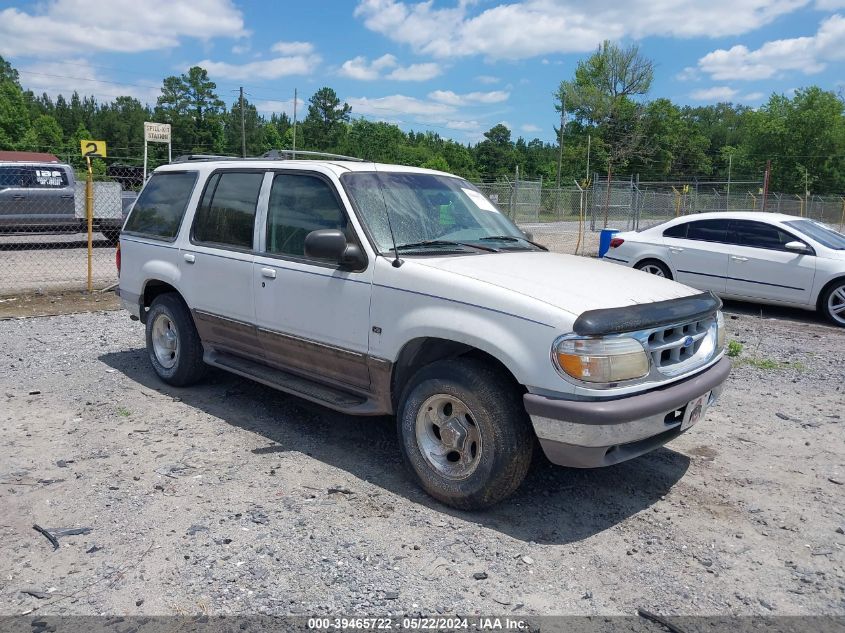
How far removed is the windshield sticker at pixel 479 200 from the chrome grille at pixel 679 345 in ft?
5.97

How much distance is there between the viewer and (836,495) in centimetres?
420

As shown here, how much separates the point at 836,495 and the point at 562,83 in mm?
72603

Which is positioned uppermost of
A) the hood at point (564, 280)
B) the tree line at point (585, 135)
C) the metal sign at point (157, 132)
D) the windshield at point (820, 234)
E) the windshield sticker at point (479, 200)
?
the tree line at point (585, 135)

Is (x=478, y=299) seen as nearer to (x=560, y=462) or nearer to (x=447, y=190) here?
(x=560, y=462)

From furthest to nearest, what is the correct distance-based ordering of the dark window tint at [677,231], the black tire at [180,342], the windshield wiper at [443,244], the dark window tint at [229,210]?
1. the dark window tint at [677,231]
2. the black tire at [180,342]
3. the dark window tint at [229,210]
4. the windshield wiper at [443,244]

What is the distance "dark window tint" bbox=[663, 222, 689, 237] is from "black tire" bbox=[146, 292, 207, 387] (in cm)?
793

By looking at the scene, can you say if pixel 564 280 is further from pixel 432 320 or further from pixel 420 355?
pixel 420 355

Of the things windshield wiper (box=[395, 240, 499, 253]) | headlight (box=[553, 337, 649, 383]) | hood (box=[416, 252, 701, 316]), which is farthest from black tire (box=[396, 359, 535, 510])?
windshield wiper (box=[395, 240, 499, 253])

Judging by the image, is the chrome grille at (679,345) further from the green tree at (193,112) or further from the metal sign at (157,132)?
the green tree at (193,112)

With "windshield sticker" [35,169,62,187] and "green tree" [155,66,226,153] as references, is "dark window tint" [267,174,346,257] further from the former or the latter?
"green tree" [155,66,226,153]

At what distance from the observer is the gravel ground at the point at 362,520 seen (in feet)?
10.2

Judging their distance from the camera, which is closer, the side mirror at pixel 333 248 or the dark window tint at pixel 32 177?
the side mirror at pixel 333 248

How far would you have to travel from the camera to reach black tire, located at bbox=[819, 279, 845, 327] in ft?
30.9

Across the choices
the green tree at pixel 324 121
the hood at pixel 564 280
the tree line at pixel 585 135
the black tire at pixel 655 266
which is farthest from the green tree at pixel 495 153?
the hood at pixel 564 280
